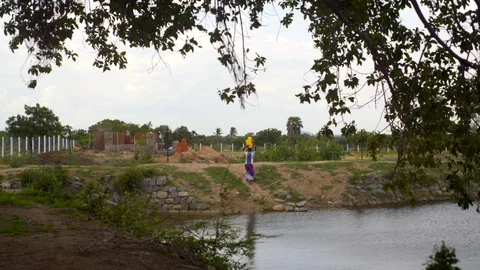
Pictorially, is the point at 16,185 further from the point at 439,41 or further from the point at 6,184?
the point at 439,41

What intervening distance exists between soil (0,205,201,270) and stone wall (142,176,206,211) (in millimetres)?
12177

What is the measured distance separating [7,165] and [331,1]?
78.2 feet

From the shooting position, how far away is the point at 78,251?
29.3ft

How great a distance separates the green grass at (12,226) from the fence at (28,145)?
→ 19505 mm

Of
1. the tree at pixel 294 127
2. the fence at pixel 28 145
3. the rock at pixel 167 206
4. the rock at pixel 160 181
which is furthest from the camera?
the tree at pixel 294 127

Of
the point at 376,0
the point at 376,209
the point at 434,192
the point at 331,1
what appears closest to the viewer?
the point at 331,1

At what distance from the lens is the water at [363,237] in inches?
496

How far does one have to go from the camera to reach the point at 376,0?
28.5 ft

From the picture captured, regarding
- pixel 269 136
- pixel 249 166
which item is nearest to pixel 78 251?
pixel 249 166

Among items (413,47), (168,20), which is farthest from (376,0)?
(168,20)

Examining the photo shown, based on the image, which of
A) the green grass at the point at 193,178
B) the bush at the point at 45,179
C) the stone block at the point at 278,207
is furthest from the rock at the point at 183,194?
the bush at the point at 45,179

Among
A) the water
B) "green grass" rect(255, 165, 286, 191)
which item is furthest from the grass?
"green grass" rect(255, 165, 286, 191)

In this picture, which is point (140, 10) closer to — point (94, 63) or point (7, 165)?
point (94, 63)

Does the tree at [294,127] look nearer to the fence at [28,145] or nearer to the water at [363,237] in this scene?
the fence at [28,145]
